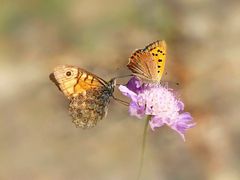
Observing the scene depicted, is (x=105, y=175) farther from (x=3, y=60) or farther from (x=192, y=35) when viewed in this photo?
(x=192, y=35)

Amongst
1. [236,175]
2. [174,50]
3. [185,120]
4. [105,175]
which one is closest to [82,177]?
[105,175]

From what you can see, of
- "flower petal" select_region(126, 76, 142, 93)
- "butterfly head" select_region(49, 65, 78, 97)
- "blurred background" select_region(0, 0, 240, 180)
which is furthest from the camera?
"blurred background" select_region(0, 0, 240, 180)

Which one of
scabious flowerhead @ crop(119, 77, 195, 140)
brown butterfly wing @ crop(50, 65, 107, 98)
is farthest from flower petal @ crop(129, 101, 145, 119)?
Result: brown butterfly wing @ crop(50, 65, 107, 98)

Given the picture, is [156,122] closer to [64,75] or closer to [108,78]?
[64,75]

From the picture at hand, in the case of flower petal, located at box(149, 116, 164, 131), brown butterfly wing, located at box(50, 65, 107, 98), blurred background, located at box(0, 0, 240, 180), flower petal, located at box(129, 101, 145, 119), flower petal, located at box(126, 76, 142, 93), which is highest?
brown butterfly wing, located at box(50, 65, 107, 98)

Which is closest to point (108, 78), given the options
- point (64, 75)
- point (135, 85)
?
point (135, 85)

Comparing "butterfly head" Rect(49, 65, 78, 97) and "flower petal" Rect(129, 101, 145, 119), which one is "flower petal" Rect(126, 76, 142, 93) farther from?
"butterfly head" Rect(49, 65, 78, 97)
